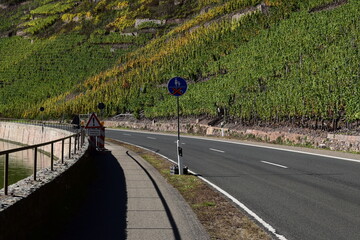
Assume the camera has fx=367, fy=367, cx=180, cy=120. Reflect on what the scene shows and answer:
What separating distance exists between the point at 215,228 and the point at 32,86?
10145 cm

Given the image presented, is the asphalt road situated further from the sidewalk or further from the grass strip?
the sidewalk

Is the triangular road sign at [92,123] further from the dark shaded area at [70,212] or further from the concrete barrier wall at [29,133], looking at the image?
the concrete barrier wall at [29,133]

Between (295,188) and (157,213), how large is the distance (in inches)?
155

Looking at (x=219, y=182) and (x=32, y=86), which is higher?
(x=32, y=86)

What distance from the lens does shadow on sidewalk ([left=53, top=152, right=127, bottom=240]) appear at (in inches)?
243

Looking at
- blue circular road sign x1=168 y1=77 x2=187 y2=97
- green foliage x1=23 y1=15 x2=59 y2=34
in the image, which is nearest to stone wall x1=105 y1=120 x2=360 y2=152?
blue circular road sign x1=168 y1=77 x2=187 y2=97

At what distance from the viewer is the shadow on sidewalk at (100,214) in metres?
6.17

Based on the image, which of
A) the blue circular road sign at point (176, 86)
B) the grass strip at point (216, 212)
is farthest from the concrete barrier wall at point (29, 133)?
the grass strip at point (216, 212)

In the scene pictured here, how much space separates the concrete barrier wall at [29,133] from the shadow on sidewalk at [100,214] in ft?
82.6

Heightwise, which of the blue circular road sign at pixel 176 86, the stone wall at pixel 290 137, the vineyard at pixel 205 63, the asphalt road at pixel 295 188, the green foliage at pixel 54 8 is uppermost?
the green foliage at pixel 54 8

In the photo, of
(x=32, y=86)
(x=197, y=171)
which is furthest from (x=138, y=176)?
(x=32, y=86)

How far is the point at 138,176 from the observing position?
39.6 ft

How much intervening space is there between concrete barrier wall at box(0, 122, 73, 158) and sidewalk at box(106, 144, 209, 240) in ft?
84.6

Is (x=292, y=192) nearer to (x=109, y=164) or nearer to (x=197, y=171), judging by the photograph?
(x=197, y=171)
